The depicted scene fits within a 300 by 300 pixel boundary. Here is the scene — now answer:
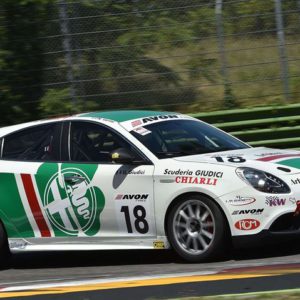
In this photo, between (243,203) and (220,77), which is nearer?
(243,203)

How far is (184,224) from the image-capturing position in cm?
832

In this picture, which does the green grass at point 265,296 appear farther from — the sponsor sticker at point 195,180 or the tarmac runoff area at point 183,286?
the sponsor sticker at point 195,180

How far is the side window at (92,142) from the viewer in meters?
8.98

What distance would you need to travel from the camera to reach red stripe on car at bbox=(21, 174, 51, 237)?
9.11 metres

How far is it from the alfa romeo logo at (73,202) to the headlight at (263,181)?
145 centimetres

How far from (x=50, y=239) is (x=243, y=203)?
216 centimetres

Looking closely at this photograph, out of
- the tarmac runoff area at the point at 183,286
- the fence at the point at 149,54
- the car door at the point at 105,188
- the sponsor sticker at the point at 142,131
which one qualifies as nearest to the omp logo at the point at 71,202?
the car door at the point at 105,188

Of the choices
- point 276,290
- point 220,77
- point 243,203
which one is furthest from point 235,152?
point 220,77

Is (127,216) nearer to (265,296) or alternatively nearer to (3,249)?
(3,249)

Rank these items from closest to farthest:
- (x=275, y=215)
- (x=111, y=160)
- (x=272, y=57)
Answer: (x=275, y=215)
(x=111, y=160)
(x=272, y=57)

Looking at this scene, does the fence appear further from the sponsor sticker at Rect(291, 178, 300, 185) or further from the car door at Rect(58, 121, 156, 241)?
the sponsor sticker at Rect(291, 178, 300, 185)

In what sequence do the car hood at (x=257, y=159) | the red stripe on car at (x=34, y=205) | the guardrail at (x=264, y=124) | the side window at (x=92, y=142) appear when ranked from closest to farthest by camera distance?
the car hood at (x=257, y=159) < the side window at (x=92, y=142) < the red stripe on car at (x=34, y=205) < the guardrail at (x=264, y=124)

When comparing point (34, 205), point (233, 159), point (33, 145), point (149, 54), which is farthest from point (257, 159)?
point (149, 54)

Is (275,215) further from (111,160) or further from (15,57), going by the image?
(15,57)
